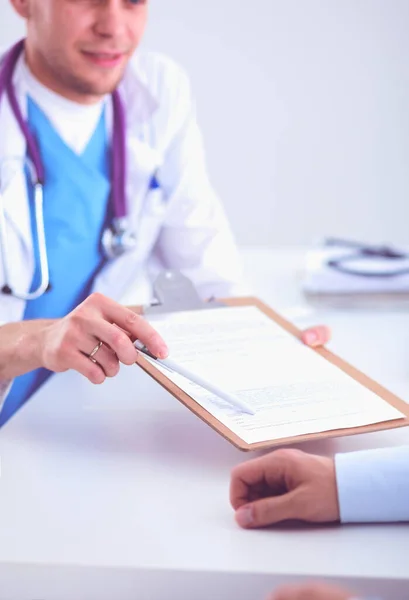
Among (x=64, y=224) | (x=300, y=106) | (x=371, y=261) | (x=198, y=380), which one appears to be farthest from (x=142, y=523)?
(x=300, y=106)

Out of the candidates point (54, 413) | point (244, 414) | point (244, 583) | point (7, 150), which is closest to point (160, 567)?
point (244, 583)

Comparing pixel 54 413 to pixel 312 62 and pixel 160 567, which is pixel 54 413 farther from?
pixel 312 62

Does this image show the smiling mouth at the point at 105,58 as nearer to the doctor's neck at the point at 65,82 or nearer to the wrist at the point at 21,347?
the doctor's neck at the point at 65,82

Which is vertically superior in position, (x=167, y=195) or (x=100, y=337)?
(x=100, y=337)

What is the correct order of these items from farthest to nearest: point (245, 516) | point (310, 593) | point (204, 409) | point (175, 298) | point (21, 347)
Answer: point (175, 298) < point (21, 347) < point (204, 409) < point (245, 516) < point (310, 593)

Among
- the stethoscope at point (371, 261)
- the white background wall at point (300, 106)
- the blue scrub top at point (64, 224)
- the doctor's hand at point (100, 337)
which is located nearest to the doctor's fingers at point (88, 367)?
the doctor's hand at point (100, 337)

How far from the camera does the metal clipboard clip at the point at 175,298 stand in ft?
3.55

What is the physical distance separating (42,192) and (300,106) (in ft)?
5.02

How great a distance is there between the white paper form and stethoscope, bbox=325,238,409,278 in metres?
0.42

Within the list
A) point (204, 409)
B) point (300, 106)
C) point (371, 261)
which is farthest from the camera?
point (300, 106)

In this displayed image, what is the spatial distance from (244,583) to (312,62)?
7.56ft

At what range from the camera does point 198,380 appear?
834mm

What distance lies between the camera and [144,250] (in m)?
1.53

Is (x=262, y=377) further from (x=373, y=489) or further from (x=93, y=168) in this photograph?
(x=93, y=168)
